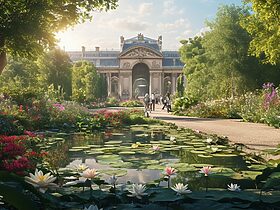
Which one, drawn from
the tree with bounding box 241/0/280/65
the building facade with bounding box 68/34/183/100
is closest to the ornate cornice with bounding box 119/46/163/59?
the building facade with bounding box 68/34/183/100

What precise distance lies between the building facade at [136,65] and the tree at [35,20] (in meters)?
64.5

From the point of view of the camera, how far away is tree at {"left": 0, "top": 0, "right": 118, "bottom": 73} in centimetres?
907

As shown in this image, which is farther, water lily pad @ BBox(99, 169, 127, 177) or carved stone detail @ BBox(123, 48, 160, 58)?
carved stone detail @ BBox(123, 48, 160, 58)

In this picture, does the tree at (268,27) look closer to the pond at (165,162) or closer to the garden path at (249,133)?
the garden path at (249,133)

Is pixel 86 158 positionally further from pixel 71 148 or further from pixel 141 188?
pixel 141 188

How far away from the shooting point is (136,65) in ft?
268

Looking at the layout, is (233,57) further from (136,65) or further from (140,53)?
(136,65)

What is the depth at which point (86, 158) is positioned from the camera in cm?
689

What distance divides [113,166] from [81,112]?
11519 millimetres

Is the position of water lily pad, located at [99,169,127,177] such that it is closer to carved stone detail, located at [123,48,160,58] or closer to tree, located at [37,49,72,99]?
tree, located at [37,49,72,99]

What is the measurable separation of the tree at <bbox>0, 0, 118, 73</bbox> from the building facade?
64482mm

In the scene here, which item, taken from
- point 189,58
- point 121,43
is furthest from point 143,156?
point 121,43

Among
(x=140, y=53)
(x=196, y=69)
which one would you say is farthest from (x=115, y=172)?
(x=140, y=53)

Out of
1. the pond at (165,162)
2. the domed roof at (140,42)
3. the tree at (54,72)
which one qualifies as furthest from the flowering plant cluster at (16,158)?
the domed roof at (140,42)
